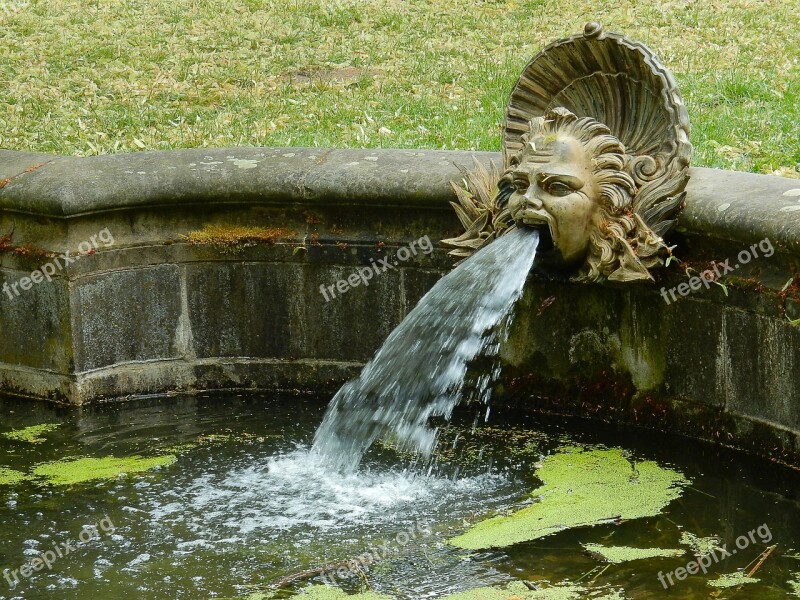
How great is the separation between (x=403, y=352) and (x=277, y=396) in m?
0.92

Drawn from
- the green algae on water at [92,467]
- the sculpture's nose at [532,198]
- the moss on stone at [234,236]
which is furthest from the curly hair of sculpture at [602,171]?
the green algae on water at [92,467]

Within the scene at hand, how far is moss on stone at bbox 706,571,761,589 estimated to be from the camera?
3.84m

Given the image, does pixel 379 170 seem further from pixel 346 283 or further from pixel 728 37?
pixel 728 37

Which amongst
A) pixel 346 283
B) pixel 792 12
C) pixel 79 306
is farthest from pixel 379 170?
pixel 792 12

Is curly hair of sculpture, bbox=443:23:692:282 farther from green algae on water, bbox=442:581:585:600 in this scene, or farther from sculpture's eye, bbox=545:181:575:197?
green algae on water, bbox=442:581:585:600

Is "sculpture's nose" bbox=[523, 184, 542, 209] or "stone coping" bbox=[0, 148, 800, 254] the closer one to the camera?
"sculpture's nose" bbox=[523, 184, 542, 209]

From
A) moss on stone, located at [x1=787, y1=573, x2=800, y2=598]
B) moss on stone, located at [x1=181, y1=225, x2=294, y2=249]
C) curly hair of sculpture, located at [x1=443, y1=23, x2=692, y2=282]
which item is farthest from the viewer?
moss on stone, located at [x1=181, y1=225, x2=294, y2=249]

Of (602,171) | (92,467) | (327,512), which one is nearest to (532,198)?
(602,171)

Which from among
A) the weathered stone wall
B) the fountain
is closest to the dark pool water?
the fountain

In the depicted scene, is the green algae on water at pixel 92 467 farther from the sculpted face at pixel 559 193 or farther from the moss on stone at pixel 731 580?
the moss on stone at pixel 731 580

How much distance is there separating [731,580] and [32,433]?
120 inches

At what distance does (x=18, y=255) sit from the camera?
577 cm

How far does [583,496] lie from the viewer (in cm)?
452

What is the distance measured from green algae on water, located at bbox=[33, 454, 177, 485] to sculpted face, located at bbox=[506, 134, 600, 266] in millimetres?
1743
